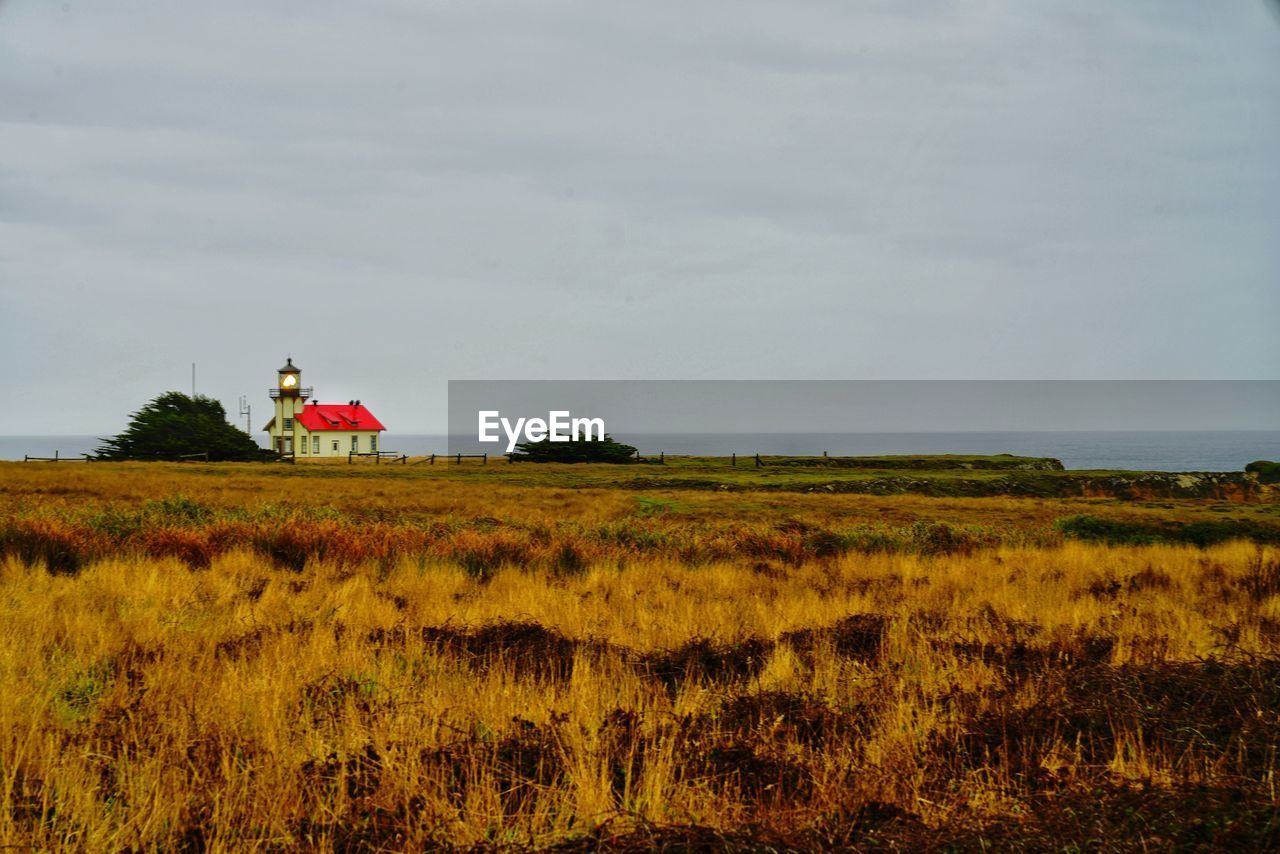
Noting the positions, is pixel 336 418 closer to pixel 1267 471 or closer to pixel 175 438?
pixel 175 438

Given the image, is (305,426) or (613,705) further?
(305,426)

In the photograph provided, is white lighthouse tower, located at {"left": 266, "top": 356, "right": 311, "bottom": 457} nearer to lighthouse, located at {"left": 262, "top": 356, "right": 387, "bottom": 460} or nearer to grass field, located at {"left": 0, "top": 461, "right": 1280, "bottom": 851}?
lighthouse, located at {"left": 262, "top": 356, "right": 387, "bottom": 460}

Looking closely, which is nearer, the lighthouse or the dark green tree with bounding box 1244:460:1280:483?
the dark green tree with bounding box 1244:460:1280:483

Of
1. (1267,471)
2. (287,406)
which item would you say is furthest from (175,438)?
(1267,471)

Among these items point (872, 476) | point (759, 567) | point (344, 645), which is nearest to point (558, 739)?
point (344, 645)

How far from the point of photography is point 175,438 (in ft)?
290

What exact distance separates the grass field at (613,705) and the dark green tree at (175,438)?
8177 centimetres

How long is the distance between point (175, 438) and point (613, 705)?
309 ft

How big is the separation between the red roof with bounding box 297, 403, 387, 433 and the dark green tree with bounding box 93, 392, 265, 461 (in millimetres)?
10538

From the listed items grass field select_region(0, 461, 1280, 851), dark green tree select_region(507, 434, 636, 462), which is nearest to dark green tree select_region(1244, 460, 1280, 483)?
grass field select_region(0, 461, 1280, 851)

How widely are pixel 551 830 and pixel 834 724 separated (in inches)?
81.0

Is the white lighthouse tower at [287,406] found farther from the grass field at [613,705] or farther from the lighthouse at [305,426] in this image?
the grass field at [613,705]

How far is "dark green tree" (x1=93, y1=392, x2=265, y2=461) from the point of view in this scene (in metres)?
87.3

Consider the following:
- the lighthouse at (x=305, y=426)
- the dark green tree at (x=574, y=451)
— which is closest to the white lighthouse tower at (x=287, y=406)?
the lighthouse at (x=305, y=426)
